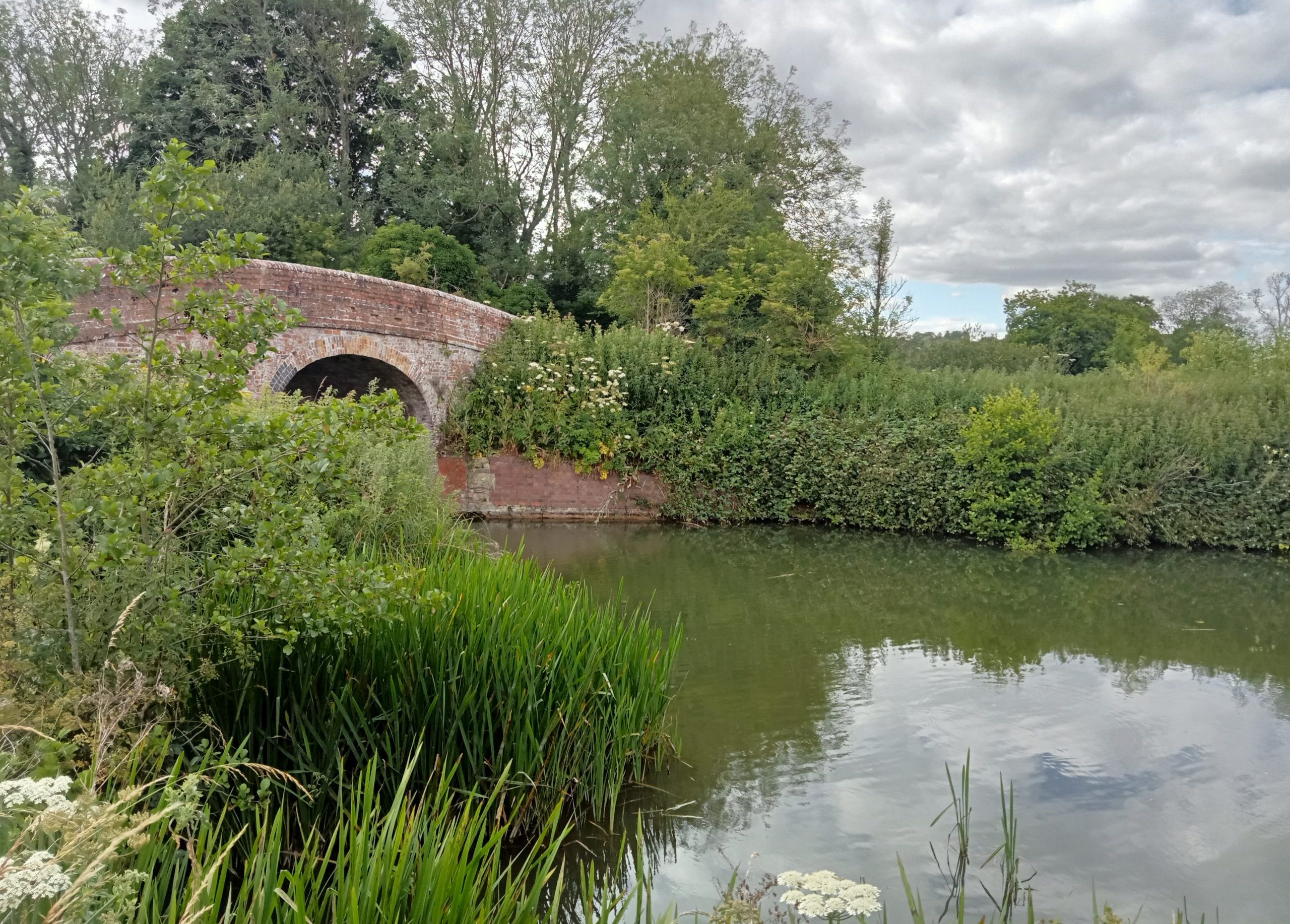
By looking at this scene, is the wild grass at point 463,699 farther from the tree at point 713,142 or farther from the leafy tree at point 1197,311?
the leafy tree at point 1197,311

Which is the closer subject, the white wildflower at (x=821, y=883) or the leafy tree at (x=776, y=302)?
the white wildflower at (x=821, y=883)

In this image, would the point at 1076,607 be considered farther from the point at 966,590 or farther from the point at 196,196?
the point at 196,196

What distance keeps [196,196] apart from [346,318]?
372 inches

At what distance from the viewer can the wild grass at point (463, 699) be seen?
3348mm

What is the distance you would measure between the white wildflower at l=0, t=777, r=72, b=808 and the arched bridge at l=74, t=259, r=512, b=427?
8.78 metres

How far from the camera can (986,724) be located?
527 cm

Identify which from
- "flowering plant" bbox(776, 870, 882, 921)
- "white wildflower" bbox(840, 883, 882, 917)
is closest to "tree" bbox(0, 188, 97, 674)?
"flowering plant" bbox(776, 870, 882, 921)

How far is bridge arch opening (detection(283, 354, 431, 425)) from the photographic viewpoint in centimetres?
1249

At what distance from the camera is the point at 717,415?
527 inches

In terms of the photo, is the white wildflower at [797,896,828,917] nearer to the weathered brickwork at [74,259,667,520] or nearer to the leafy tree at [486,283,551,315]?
the weathered brickwork at [74,259,667,520]

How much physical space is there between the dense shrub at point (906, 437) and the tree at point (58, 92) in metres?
14.3

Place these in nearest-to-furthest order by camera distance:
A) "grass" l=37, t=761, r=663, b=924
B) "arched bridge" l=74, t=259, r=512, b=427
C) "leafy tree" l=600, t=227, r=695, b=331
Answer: "grass" l=37, t=761, r=663, b=924, "arched bridge" l=74, t=259, r=512, b=427, "leafy tree" l=600, t=227, r=695, b=331

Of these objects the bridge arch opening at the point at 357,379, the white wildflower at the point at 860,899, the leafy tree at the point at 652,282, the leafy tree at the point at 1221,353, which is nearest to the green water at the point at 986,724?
the white wildflower at the point at 860,899

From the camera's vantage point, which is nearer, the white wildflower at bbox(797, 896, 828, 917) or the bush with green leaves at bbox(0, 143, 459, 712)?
the white wildflower at bbox(797, 896, 828, 917)
